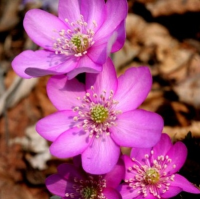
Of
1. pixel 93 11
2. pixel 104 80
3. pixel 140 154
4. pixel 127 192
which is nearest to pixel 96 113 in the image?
pixel 104 80

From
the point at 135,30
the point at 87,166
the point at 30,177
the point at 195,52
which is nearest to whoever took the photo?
the point at 87,166

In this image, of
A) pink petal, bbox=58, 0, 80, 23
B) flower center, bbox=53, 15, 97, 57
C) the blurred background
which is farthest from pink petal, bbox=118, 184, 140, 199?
the blurred background

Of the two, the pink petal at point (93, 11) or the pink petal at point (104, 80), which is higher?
the pink petal at point (93, 11)

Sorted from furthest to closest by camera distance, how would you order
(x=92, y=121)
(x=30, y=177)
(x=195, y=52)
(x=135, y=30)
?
(x=135, y=30), (x=195, y=52), (x=30, y=177), (x=92, y=121)

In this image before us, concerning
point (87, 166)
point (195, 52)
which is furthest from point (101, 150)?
point (195, 52)

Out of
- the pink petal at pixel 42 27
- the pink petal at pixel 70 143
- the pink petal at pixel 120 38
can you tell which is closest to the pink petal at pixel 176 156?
the pink petal at pixel 70 143

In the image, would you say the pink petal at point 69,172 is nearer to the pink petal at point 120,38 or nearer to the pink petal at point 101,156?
the pink petal at point 101,156

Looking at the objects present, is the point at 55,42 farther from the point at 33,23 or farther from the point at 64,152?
the point at 64,152
